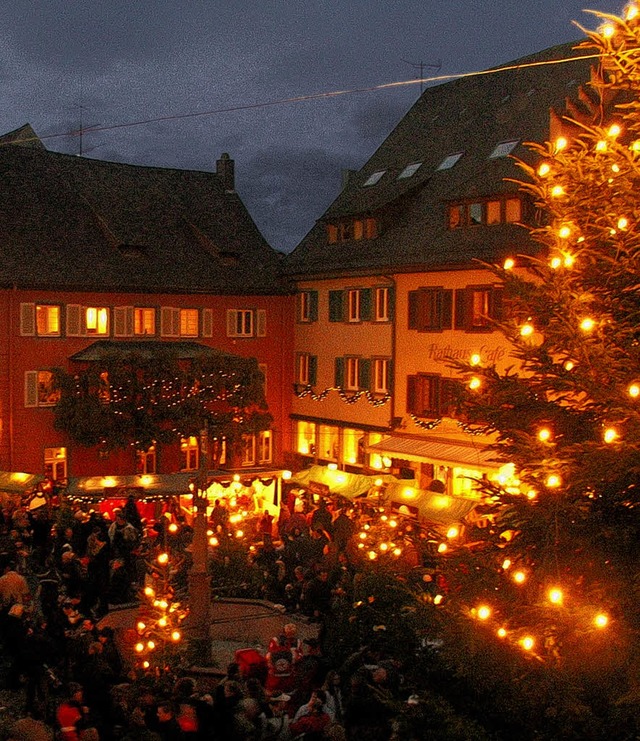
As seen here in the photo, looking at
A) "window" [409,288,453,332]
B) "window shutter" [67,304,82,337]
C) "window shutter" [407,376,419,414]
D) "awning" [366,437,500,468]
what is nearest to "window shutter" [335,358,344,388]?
"awning" [366,437,500,468]

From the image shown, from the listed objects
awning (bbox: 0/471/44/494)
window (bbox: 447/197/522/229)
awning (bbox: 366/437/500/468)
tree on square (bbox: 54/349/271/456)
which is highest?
window (bbox: 447/197/522/229)

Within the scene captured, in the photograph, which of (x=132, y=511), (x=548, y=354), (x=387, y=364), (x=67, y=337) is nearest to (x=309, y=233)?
(x=387, y=364)

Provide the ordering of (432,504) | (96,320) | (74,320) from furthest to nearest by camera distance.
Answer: (96,320), (74,320), (432,504)

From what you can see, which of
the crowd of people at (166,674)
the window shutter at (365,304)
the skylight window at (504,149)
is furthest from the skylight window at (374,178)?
the crowd of people at (166,674)

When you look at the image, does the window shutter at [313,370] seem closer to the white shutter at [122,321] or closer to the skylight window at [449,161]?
the white shutter at [122,321]

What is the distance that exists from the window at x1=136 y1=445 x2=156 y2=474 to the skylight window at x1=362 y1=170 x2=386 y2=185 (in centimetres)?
1207

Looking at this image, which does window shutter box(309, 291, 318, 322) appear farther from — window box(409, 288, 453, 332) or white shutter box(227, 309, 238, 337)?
window box(409, 288, 453, 332)

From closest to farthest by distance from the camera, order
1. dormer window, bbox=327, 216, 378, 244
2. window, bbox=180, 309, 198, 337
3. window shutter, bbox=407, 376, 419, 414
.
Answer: window shutter, bbox=407, 376, 419, 414, dormer window, bbox=327, 216, 378, 244, window, bbox=180, 309, 198, 337

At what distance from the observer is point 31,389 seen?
1188 inches

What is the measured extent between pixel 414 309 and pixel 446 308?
146 centimetres

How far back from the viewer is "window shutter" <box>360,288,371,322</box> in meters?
30.6

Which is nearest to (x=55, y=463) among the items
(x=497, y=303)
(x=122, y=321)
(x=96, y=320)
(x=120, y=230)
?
(x=96, y=320)

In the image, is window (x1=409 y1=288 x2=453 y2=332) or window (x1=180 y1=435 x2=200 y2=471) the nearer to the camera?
window (x1=409 y1=288 x2=453 y2=332)

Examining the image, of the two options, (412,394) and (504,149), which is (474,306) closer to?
(412,394)
